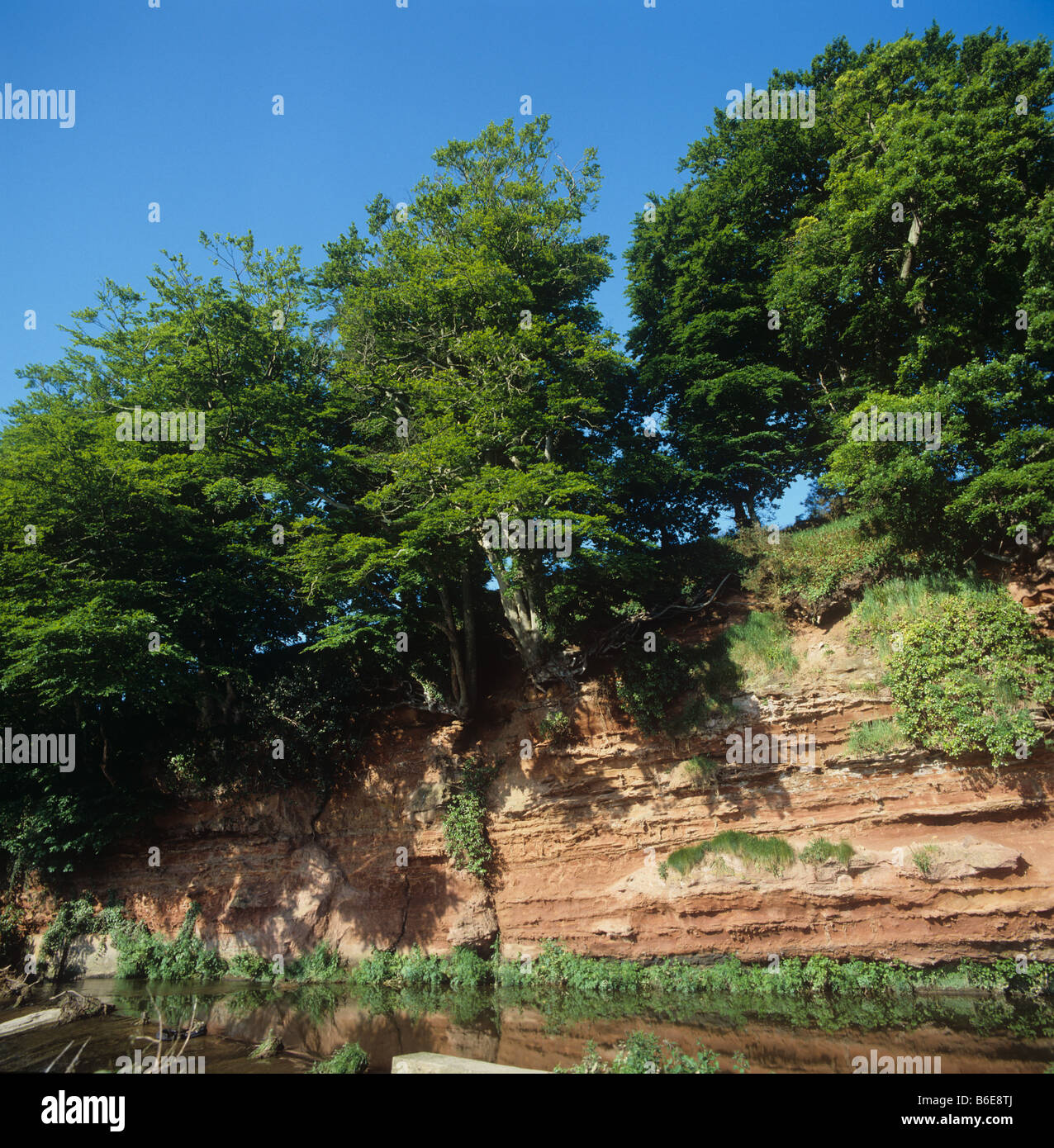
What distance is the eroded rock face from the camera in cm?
1245

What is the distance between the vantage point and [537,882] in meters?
16.1

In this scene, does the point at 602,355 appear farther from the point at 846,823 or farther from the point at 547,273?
the point at 846,823

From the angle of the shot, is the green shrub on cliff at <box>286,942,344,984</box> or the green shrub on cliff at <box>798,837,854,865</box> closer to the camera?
the green shrub on cliff at <box>798,837,854,865</box>

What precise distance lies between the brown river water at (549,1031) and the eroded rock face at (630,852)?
1605mm

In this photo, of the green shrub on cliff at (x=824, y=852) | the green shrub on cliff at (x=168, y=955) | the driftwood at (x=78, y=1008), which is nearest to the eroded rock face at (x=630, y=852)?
the green shrub on cliff at (x=824, y=852)

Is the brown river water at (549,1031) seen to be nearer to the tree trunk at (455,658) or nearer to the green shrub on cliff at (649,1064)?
the green shrub on cliff at (649,1064)

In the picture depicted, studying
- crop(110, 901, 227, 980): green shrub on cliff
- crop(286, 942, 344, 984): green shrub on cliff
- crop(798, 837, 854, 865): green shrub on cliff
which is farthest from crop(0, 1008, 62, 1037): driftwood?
crop(798, 837, 854, 865): green shrub on cliff

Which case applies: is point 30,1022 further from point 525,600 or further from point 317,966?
point 525,600

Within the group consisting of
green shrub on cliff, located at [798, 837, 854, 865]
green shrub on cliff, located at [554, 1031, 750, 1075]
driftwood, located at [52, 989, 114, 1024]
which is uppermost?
green shrub on cliff, located at [798, 837, 854, 865]

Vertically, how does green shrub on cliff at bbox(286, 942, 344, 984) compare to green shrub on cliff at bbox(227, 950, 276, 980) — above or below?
above

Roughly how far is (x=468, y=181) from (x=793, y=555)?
1693 centimetres

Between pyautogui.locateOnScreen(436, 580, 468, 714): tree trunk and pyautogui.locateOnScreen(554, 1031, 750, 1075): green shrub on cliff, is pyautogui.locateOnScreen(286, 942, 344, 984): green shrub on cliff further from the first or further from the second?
pyautogui.locateOnScreen(554, 1031, 750, 1075): green shrub on cliff

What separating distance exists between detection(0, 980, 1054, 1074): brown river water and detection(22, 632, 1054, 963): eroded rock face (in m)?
1.61

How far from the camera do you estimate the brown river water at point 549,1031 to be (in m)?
9.78
